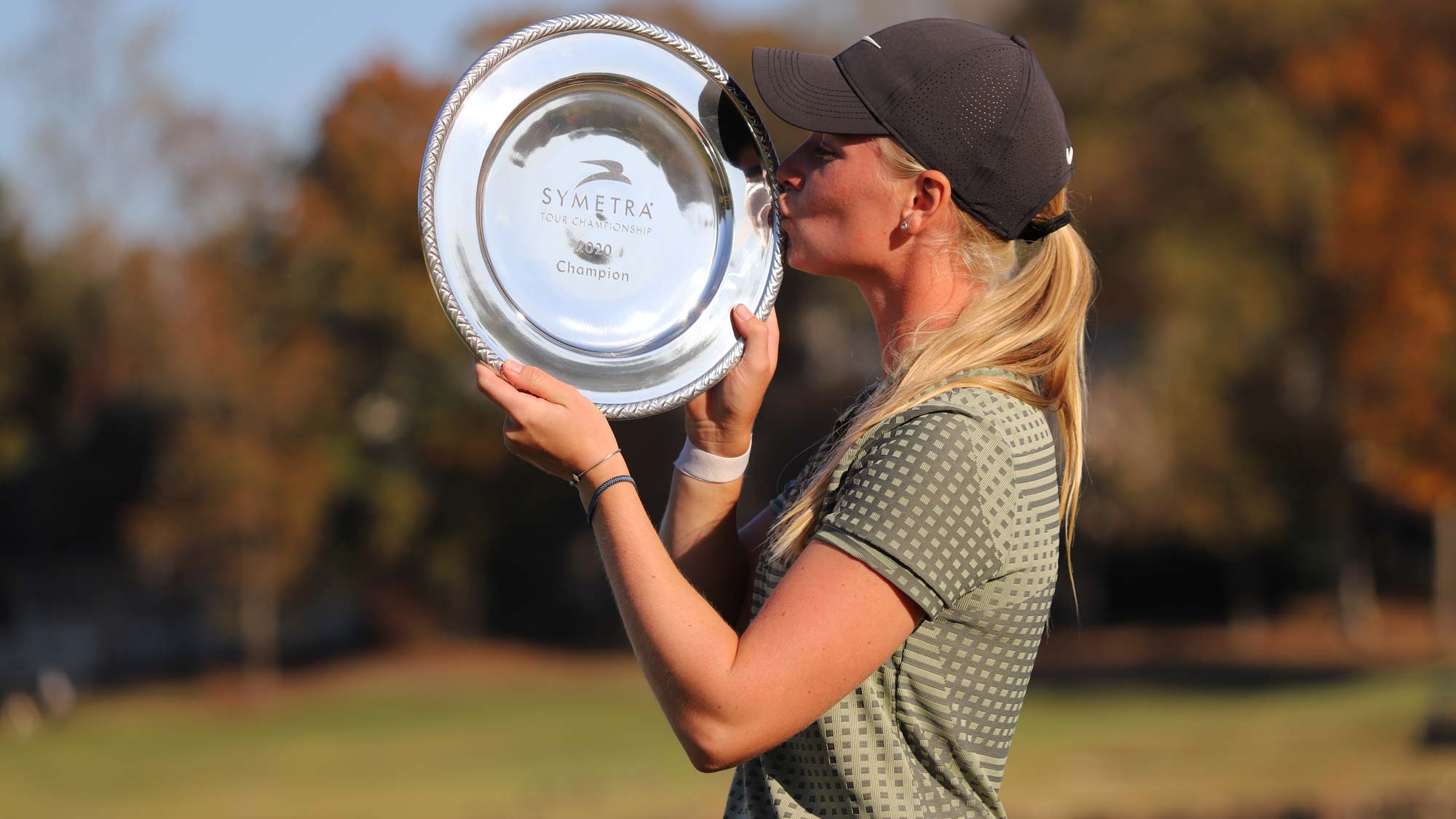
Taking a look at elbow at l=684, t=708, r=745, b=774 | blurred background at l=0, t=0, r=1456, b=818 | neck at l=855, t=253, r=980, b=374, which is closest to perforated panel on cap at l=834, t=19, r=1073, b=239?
neck at l=855, t=253, r=980, b=374

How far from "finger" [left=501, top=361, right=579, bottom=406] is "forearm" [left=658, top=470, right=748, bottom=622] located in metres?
0.42

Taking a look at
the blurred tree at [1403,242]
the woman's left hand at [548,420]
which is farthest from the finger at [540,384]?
the blurred tree at [1403,242]

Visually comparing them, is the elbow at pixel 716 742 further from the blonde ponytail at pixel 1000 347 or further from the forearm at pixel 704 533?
the forearm at pixel 704 533

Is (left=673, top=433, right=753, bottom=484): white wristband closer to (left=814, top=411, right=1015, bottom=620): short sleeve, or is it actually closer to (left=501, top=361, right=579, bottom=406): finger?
(left=501, top=361, right=579, bottom=406): finger

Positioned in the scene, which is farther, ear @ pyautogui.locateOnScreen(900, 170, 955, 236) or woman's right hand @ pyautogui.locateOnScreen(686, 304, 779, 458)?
woman's right hand @ pyautogui.locateOnScreen(686, 304, 779, 458)

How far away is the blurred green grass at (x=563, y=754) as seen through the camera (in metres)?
14.6

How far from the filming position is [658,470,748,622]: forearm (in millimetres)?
2572

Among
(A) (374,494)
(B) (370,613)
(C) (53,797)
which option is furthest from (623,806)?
(B) (370,613)

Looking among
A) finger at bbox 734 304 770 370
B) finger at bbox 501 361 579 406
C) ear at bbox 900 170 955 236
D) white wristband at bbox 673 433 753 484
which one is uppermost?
ear at bbox 900 170 955 236

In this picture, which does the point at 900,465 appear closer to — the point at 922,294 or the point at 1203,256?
the point at 922,294

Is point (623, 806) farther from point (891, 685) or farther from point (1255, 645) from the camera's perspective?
point (1255, 645)

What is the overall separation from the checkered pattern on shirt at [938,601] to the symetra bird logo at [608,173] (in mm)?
724

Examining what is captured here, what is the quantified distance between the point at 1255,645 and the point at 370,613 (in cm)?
1814

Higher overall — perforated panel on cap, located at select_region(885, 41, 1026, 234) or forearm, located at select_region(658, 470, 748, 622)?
perforated panel on cap, located at select_region(885, 41, 1026, 234)
